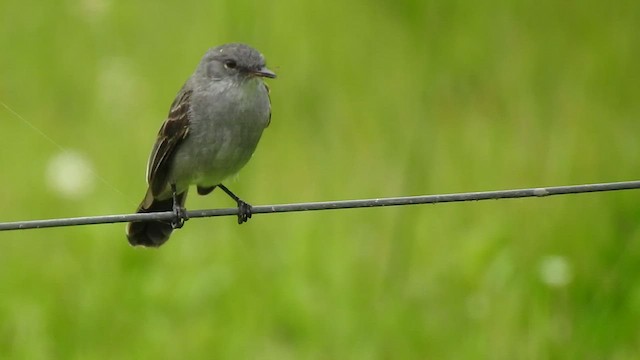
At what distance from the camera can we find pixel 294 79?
909 centimetres

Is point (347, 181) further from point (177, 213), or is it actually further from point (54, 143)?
point (177, 213)

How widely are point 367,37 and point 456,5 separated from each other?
1.90 feet

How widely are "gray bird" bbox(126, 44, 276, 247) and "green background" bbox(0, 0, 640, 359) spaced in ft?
2.34

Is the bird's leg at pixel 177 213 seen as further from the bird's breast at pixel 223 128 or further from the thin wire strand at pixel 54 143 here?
the thin wire strand at pixel 54 143

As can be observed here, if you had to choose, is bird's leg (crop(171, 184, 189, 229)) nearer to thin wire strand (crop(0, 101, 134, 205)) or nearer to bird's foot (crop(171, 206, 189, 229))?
bird's foot (crop(171, 206, 189, 229))

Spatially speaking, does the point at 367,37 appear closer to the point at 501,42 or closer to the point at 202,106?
the point at 501,42

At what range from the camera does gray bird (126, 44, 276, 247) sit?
6.98 metres

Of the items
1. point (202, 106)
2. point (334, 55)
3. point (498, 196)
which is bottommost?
point (498, 196)

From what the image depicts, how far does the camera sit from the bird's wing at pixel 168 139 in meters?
7.04

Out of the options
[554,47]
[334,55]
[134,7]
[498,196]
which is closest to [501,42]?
[554,47]

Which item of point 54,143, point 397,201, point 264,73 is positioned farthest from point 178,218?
point 54,143

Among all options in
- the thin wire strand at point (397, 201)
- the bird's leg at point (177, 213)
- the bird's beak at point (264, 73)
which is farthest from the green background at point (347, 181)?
the thin wire strand at point (397, 201)

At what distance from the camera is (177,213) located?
6.56 metres

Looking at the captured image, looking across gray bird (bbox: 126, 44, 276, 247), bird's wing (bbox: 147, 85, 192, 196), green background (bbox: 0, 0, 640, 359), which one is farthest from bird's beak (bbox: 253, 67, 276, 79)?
green background (bbox: 0, 0, 640, 359)
